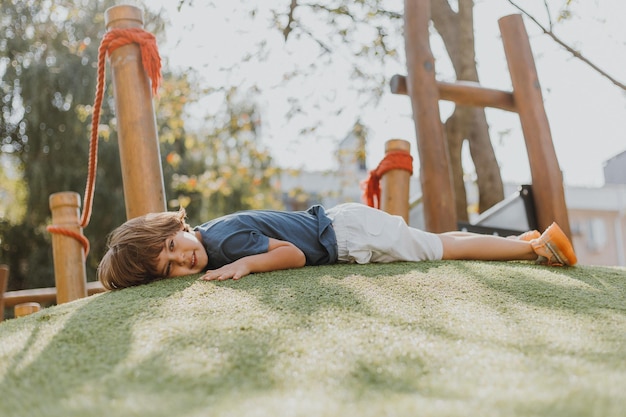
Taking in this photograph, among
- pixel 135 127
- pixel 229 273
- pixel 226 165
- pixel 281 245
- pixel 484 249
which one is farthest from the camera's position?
pixel 226 165

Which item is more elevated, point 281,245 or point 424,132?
point 424,132

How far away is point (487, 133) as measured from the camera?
18.9 feet

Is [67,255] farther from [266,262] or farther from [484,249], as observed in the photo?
[484,249]

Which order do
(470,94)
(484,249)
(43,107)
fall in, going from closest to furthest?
Answer: (484,249) < (470,94) < (43,107)

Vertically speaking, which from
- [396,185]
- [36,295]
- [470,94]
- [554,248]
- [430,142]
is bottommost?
[36,295]

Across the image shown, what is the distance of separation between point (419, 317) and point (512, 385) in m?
0.55

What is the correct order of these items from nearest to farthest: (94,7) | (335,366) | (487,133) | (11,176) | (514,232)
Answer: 1. (335,366)
2. (514,232)
3. (487,133)
4. (94,7)
5. (11,176)

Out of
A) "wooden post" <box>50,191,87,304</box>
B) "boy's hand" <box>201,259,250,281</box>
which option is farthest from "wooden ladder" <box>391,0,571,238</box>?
"wooden post" <box>50,191,87,304</box>

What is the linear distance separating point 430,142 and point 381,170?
32 cm

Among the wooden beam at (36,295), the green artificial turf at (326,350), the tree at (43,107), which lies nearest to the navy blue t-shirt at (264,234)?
the green artificial turf at (326,350)

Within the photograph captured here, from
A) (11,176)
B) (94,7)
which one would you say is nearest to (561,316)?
(94,7)

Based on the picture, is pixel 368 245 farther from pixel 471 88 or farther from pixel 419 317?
pixel 471 88

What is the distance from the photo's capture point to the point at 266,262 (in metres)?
2.40

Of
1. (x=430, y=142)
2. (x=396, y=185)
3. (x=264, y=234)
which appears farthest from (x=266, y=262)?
(x=430, y=142)
